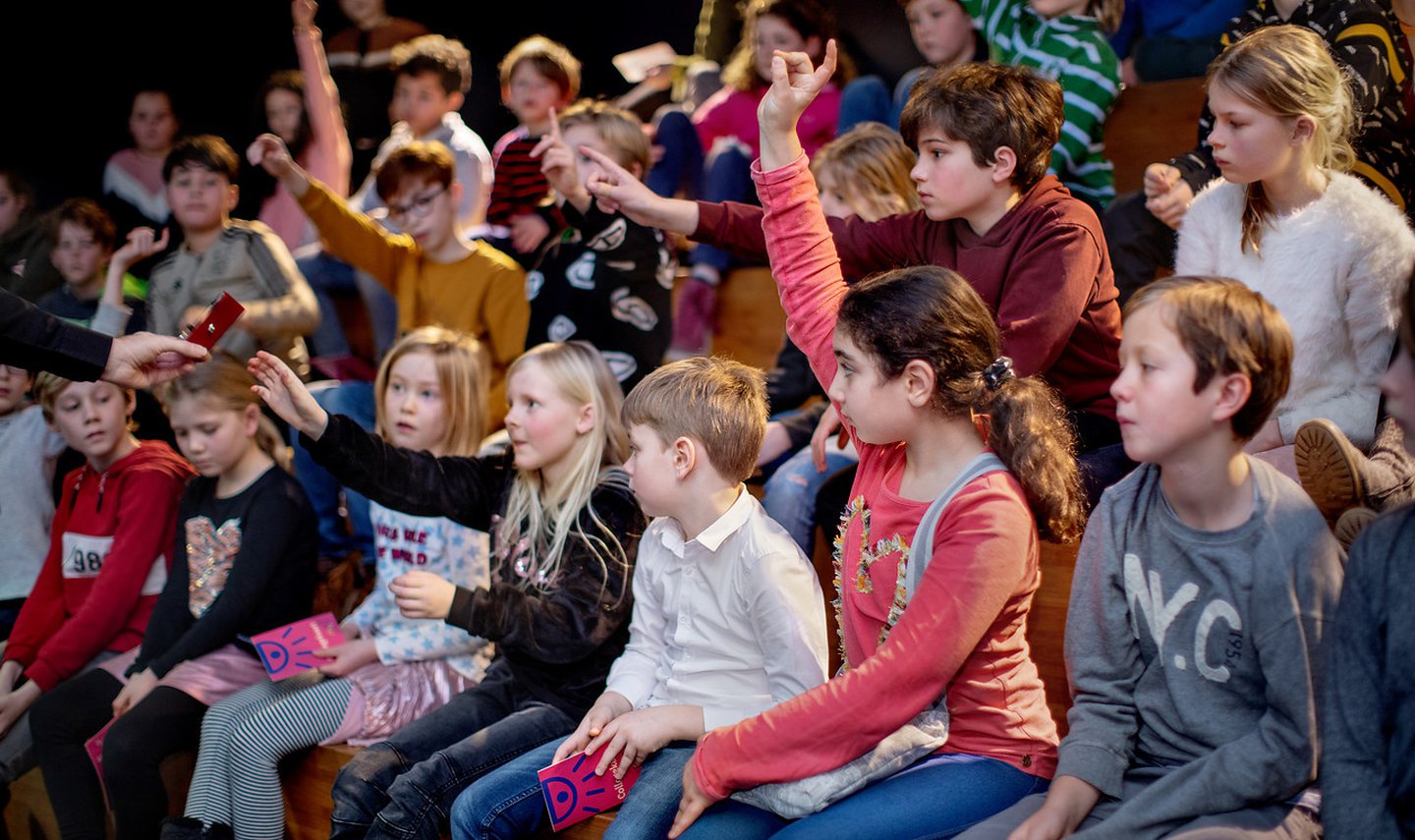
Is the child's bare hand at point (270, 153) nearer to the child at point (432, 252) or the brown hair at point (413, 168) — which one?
the child at point (432, 252)

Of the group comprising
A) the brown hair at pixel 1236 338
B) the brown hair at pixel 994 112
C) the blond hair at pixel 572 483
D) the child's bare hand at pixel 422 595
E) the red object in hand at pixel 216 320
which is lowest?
the child's bare hand at pixel 422 595

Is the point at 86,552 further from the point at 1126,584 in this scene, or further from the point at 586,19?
the point at 586,19

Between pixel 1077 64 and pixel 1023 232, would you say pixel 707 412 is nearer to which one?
pixel 1023 232

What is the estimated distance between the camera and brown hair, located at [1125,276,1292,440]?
1558 millimetres

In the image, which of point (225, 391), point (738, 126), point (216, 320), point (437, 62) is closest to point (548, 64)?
point (437, 62)

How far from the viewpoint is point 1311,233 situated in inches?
82.3

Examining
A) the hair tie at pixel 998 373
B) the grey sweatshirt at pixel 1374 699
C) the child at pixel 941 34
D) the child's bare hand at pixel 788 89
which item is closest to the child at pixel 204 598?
the child's bare hand at pixel 788 89

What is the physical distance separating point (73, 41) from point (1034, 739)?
17.0ft

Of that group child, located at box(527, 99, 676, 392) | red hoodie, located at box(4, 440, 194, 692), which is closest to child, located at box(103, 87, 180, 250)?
red hoodie, located at box(4, 440, 194, 692)

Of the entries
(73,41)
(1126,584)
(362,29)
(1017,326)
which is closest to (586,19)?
(362,29)

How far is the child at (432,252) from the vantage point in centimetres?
353

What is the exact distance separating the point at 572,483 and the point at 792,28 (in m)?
1.95

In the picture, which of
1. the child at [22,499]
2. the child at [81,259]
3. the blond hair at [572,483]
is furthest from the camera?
the child at [81,259]

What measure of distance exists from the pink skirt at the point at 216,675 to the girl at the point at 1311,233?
2254 mm
